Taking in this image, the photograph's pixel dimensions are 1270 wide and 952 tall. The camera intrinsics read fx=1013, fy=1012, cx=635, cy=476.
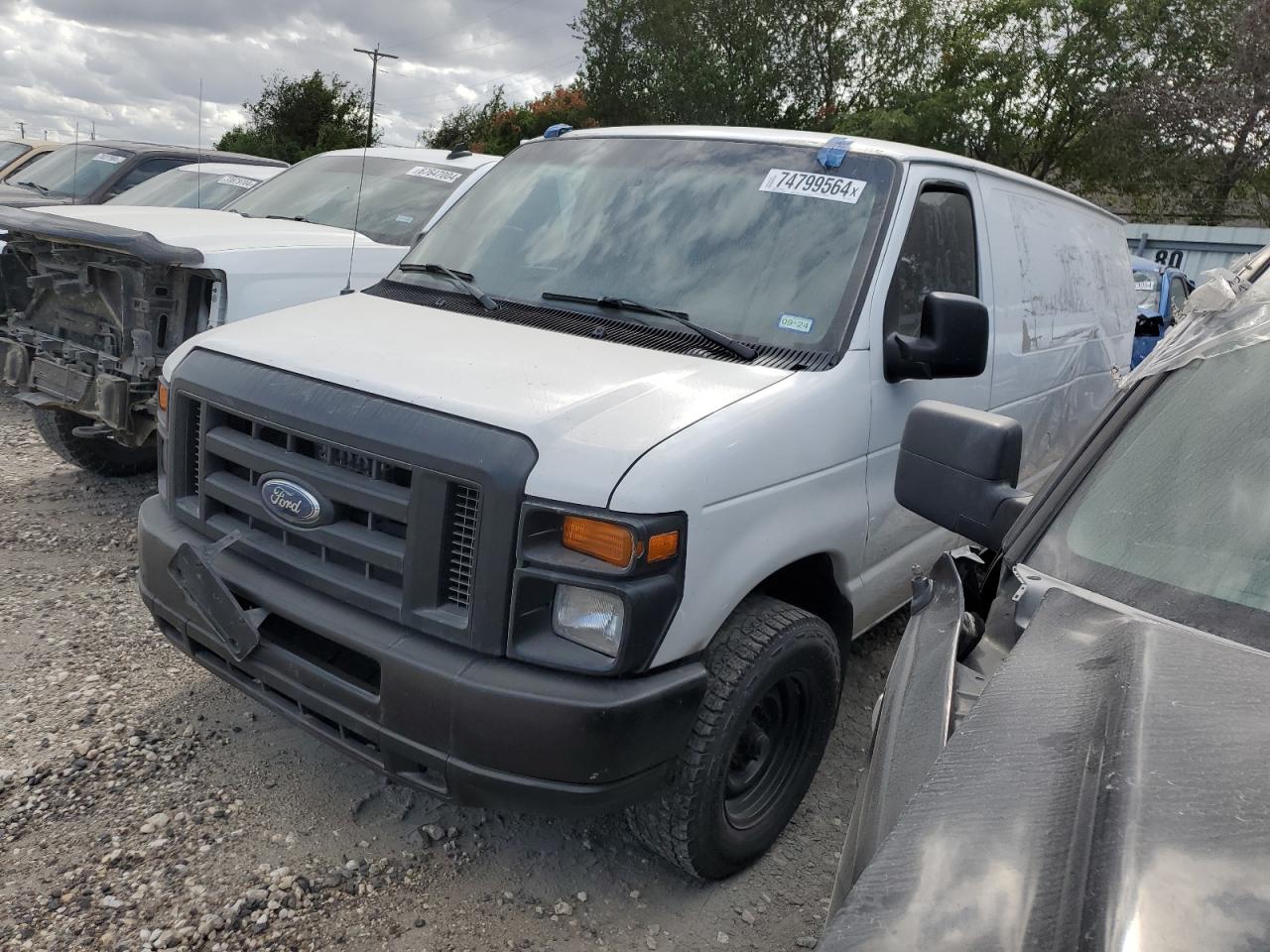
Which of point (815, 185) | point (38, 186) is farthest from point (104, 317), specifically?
point (38, 186)

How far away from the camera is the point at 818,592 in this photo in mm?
3174

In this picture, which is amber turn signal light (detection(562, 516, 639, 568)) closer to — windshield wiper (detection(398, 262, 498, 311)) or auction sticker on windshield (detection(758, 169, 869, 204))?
windshield wiper (detection(398, 262, 498, 311))

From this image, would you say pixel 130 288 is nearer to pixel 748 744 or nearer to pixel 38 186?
pixel 748 744

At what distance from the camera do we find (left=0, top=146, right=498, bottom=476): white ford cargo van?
15.0ft

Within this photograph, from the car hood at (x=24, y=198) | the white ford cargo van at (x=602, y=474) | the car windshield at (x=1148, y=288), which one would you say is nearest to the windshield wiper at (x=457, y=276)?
the white ford cargo van at (x=602, y=474)

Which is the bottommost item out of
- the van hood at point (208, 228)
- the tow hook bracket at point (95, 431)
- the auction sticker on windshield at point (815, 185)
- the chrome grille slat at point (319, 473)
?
the tow hook bracket at point (95, 431)

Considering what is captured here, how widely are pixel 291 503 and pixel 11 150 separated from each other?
1388 cm

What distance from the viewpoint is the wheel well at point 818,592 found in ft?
10.1

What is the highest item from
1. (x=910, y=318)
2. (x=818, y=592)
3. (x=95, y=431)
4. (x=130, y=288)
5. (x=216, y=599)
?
(x=910, y=318)

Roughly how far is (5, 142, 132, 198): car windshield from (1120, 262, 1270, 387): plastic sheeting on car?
940 centimetres

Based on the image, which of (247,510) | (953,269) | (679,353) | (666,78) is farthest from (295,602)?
(666,78)

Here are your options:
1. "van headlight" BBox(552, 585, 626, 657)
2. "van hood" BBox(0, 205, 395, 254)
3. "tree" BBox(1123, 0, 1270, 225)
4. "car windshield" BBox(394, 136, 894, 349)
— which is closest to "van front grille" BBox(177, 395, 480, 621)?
"van headlight" BBox(552, 585, 626, 657)

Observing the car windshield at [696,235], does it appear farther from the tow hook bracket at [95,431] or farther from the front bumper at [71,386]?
the tow hook bracket at [95,431]

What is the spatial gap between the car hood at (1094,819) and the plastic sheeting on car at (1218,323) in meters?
0.70
